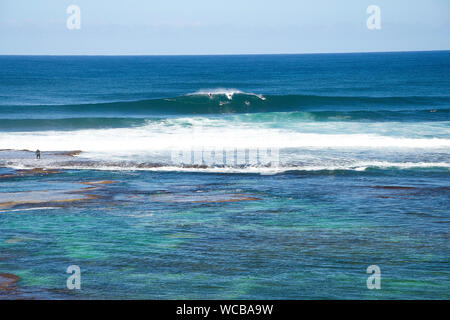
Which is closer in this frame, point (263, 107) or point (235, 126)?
point (235, 126)

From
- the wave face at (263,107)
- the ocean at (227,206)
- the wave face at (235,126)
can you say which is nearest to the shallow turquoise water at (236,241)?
the ocean at (227,206)

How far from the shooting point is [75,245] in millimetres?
Result: 15852

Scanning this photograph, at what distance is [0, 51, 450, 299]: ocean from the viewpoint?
525 inches

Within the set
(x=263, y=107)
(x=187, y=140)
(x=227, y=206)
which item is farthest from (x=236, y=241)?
(x=263, y=107)

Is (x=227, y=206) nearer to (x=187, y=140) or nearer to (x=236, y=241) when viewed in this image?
(x=236, y=241)

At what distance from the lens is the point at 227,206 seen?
20109 mm

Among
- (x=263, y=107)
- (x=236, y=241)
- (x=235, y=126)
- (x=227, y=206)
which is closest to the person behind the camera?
(x=236, y=241)

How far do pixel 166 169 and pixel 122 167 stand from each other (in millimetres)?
2064

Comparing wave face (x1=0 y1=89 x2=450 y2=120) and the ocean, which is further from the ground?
wave face (x1=0 y1=89 x2=450 y2=120)

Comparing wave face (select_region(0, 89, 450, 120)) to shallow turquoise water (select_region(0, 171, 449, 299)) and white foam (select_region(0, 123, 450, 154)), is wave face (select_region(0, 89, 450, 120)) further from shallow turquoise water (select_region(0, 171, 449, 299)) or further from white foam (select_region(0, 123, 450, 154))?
shallow turquoise water (select_region(0, 171, 449, 299))

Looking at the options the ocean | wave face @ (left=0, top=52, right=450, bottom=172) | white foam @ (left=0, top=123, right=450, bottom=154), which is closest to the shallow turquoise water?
the ocean

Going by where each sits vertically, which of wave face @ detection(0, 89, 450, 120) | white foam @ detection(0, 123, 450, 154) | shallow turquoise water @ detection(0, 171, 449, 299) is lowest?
shallow turquoise water @ detection(0, 171, 449, 299)
